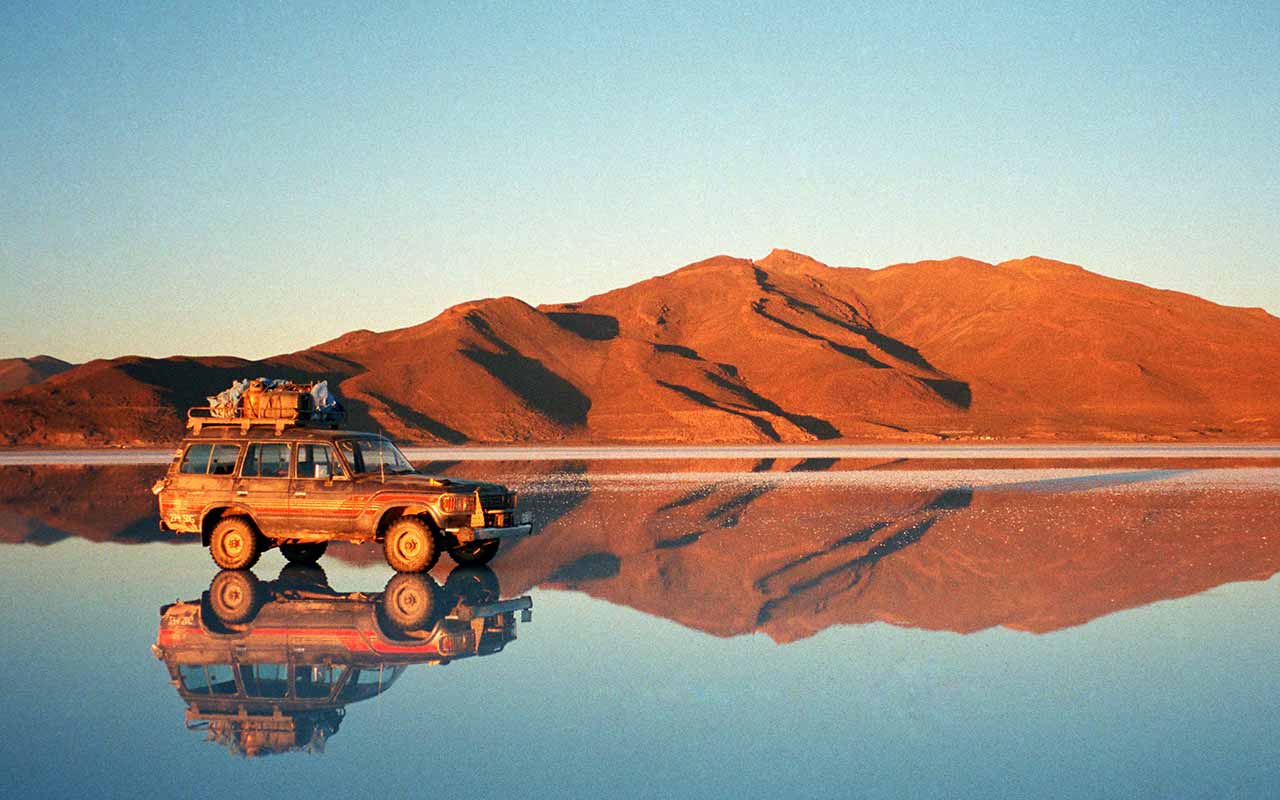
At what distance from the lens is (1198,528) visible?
24.2 meters

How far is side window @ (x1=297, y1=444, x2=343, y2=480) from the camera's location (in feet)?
63.1

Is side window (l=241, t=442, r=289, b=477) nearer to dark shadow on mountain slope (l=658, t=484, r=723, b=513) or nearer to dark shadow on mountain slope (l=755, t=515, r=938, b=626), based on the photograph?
dark shadow on mountain slope (l=755, t=515, r=938, b=626)

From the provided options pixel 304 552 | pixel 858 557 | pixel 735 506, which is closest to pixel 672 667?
pixel 858 557

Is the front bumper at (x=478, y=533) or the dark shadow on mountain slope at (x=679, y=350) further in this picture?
the dark shadow on mountain slope at (x=679, y=350)

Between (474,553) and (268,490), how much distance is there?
346cm

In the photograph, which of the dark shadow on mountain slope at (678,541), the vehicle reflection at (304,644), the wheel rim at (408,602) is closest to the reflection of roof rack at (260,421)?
the vehicle reflection at (304,644)

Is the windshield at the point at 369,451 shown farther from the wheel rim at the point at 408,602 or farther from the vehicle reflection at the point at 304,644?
the wheel rim at the point at 408,602

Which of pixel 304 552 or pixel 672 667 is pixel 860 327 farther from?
pixel 672 667

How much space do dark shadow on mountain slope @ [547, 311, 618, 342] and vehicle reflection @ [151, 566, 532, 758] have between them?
14760cm

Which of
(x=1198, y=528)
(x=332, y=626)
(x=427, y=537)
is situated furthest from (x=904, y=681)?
(x=1198, y=528)

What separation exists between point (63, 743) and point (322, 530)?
971 cm


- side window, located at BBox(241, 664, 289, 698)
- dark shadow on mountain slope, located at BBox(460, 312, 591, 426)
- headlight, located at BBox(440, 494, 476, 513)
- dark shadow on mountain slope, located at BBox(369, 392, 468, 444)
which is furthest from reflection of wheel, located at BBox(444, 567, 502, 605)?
dark shadow on mountain slope, located at BBox(460, 312, 591, 426)

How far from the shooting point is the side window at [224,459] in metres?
19.5

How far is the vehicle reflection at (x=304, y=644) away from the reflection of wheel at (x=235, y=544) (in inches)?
22.0
